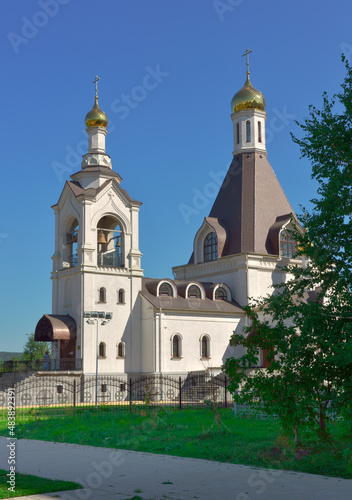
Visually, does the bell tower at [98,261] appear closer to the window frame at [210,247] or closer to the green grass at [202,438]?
the window frame at [210,247]

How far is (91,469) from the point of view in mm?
8875

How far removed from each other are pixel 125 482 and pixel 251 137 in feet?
99.4

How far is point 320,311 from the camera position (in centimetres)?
815

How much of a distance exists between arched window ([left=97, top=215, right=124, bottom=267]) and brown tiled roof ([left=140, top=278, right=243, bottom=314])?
6.23ft

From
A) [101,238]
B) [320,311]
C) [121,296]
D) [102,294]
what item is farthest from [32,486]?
[101,238]

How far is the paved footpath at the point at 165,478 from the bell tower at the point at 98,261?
665 inches

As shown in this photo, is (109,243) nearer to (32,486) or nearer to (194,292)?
(194,292)

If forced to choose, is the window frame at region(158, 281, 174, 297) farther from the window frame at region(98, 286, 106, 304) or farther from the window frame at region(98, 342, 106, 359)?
the window frame at region(98, 342, 106, 359)

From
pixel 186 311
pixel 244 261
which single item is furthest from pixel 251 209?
pixel 186 311

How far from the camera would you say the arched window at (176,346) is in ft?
96.6

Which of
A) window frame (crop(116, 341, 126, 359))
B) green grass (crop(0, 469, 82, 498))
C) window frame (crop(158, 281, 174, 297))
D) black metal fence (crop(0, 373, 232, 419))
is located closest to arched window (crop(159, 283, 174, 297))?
Answer: window frame (crop(158, 281, 174, 297))

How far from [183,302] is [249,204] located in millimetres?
7171

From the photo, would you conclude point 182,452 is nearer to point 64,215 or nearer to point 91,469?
point 91,469

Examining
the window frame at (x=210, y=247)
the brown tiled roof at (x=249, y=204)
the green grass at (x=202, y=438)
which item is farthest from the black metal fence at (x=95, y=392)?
the brown tiled roof at (x=249, y=204)
